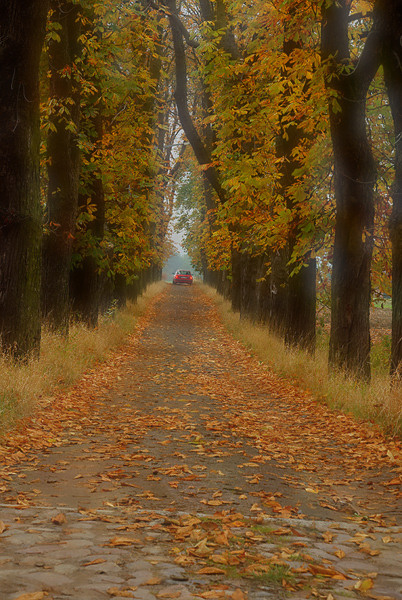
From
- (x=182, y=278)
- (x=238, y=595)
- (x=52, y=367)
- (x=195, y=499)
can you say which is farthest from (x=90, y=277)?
(x=182, y=278)

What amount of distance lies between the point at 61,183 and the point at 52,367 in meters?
4.97

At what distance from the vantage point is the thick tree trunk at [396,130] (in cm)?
916

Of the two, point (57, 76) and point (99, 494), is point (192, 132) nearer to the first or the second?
point (57, 76)

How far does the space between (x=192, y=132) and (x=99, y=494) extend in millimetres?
18706

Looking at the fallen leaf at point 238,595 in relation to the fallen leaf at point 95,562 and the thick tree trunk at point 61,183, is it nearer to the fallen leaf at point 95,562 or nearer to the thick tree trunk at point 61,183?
the fallen leaf at point 95,562

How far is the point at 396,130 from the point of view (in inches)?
365

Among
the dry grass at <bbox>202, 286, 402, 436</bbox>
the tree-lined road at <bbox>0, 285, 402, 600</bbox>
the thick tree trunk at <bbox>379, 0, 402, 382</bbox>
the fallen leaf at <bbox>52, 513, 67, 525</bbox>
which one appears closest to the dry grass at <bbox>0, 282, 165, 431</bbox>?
the tree-lined road at <bbox>0, 285, 402, 600</bbox>

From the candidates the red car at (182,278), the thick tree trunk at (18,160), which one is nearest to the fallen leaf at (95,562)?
the thick tree trunk at (18,160)

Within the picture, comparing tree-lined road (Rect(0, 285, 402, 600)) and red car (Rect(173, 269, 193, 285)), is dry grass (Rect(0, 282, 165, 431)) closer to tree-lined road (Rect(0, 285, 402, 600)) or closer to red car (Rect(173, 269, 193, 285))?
tree-lined road (Rect(0, 285, 402, 600))

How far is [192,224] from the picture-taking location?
174ft

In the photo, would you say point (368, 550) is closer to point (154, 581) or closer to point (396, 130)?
point (154, 581)

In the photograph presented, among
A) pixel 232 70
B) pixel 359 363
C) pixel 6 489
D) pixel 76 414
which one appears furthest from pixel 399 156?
pixel 232 70

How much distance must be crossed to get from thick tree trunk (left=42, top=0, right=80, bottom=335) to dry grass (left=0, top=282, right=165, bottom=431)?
79 cm

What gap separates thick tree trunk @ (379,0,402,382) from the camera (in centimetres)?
916
